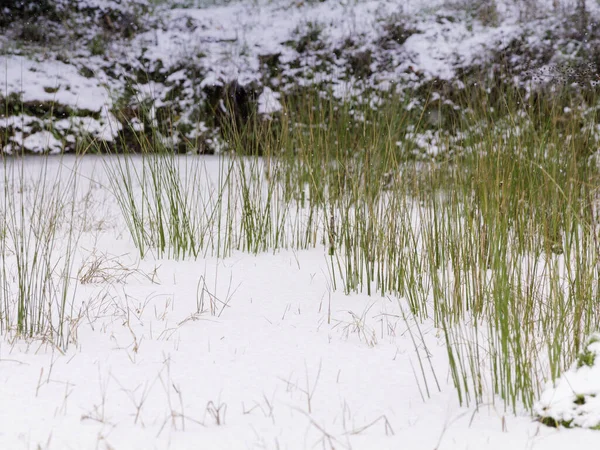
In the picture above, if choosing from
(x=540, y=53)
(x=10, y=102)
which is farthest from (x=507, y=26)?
(x=10, y=102)

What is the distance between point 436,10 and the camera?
5.65 metres

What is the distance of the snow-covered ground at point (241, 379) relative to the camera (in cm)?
118

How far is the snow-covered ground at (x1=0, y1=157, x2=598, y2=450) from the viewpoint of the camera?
1.18 m

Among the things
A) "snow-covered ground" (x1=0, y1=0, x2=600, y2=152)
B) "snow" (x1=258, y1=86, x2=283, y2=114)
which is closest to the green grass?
"snow" (x1=258, y1=86, x2=283, y2=114)

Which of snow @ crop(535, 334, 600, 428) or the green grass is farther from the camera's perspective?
the green grass

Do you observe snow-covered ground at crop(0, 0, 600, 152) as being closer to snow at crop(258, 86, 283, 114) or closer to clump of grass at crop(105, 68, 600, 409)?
snow at crop(258, 86, 283, 114)

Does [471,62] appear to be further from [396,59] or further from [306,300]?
[306,300]

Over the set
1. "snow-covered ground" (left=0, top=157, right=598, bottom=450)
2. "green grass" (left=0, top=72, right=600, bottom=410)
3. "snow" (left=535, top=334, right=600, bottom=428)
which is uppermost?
"green grass" (left=0, top=72, right=600, bottom=410)

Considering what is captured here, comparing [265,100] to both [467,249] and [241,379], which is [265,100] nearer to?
[467,249]

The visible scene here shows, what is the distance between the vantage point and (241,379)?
4.87 feet

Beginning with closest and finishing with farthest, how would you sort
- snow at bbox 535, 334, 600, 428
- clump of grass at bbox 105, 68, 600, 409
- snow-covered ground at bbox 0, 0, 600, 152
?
1. snow at bbox 535, 334, 600, 428
2. clump of grass at bbox 105, 68, 600, 409
3. snow-covered ground at bbox 0, 0, 600, 152

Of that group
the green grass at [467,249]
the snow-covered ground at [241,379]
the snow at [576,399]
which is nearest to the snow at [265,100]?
the green grass at [467,249]

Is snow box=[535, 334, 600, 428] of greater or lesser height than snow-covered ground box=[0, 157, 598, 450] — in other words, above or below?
above

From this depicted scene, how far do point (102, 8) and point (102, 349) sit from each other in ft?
16.9
